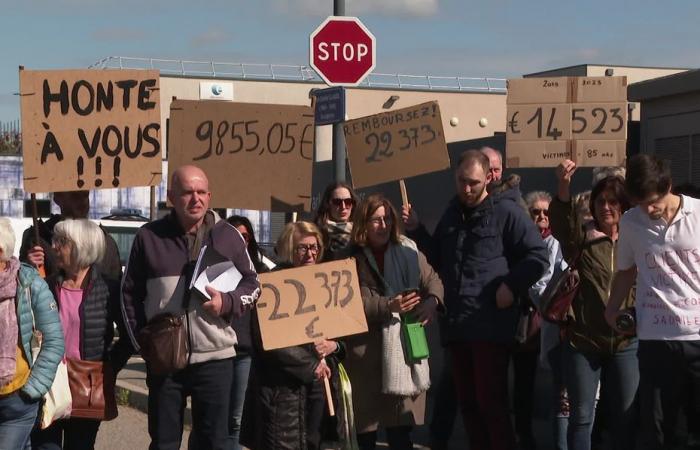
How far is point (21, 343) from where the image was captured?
625cm

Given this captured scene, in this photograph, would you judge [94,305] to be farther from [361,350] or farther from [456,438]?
[456,438]

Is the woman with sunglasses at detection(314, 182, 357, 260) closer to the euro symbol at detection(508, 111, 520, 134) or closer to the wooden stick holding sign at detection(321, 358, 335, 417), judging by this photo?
the wooden stick holding sign at detection(321, 358, 335, 417)

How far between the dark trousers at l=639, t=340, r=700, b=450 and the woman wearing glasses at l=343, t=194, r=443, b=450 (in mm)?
1767

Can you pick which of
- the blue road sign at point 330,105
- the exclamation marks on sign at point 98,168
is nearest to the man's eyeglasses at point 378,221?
the exclamation marks on sign at point 98,168

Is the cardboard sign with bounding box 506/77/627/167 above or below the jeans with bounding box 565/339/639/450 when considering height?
above

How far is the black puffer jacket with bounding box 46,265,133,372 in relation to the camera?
6641 mm

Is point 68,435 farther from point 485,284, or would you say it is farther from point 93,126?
point 485,284

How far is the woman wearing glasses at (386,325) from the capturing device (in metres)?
7.41

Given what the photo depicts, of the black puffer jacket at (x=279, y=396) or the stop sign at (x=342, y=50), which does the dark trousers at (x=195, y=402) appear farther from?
the stop sign at (x=342, y=50)

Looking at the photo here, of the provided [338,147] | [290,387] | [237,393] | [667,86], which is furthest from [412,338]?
[338,147]

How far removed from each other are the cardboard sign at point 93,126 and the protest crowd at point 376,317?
0.23 metres

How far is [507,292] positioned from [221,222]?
5.45 ft

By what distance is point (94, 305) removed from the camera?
21.8 ft

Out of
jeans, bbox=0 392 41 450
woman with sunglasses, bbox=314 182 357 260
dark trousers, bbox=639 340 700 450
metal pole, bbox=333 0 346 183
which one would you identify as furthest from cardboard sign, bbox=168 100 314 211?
dark trousers, bbox=639 340 700 450
